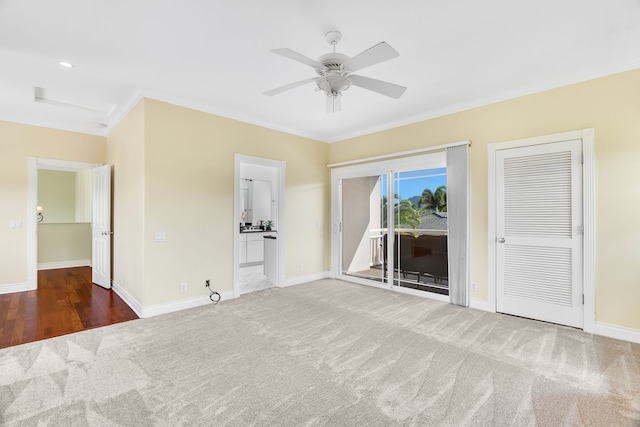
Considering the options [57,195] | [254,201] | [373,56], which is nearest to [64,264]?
[57,195]

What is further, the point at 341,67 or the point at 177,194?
the point at 177,194

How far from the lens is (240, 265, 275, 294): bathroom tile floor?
16.6 feet

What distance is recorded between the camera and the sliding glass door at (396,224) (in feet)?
14.4

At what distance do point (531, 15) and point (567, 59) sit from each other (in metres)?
1.03

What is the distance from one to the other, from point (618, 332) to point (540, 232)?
1.17 meters

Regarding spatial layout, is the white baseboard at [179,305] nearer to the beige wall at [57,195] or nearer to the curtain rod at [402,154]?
the curtain rod at [402,154]

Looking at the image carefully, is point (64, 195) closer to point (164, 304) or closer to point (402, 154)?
point (164, 304)

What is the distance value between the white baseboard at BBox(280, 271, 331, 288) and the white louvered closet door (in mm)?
2980

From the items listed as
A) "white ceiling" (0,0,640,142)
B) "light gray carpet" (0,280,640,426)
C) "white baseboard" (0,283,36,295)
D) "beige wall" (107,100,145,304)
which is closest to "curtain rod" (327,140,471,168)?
"white ceiling" (0,0,640,142)

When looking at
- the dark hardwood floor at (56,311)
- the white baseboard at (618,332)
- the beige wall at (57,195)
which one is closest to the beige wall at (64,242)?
the beige wall at (57,195)

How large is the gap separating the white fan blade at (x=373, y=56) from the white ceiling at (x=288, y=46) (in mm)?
322

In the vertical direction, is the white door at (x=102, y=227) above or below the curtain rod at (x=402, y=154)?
below

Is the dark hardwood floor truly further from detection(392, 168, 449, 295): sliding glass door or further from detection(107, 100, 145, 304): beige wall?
detection(392, 168, 449, 295): sliding glass door

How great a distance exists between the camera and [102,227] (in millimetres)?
5020
